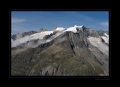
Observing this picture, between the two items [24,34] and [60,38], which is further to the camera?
[60,38]
